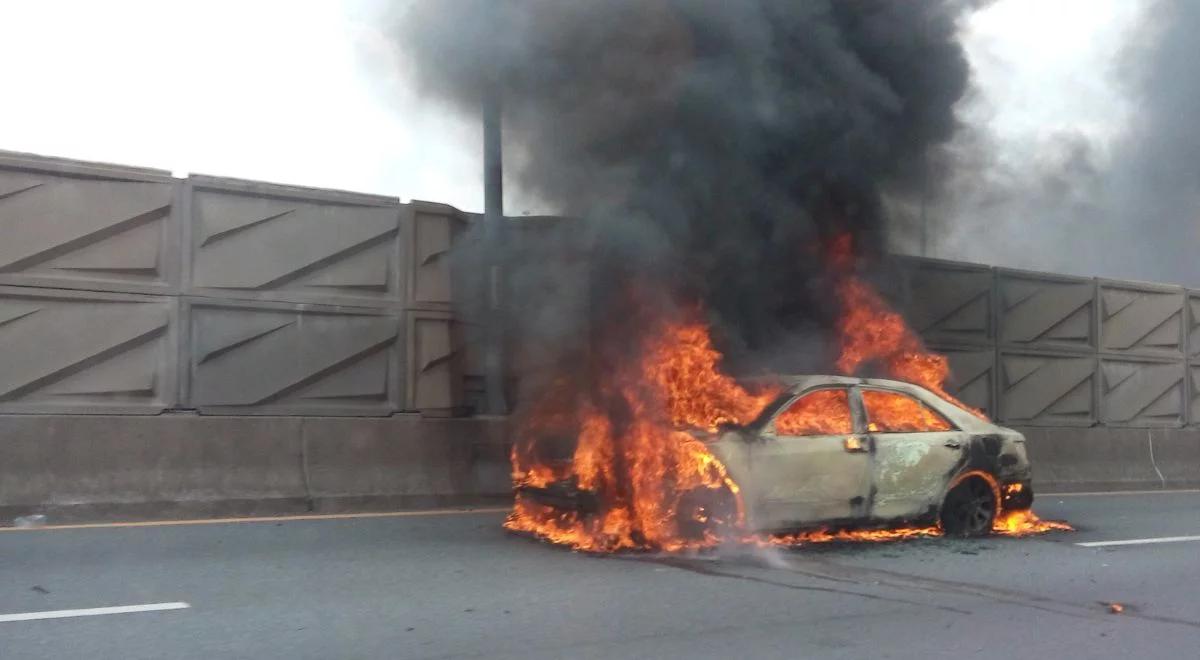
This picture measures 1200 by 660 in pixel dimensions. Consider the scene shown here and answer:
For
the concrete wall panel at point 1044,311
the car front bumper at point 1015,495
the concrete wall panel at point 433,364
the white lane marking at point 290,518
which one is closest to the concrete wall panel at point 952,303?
the concrete wall panel at point 1044,311

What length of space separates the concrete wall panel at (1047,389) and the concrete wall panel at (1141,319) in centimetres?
68

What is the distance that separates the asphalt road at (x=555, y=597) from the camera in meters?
6.00

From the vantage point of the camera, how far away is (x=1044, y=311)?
16641 mm

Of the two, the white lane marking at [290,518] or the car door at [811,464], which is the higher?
the car door at [811,464]

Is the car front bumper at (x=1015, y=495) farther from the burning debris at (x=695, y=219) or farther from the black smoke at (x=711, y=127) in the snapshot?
the black smoke at (x=711, y=127)

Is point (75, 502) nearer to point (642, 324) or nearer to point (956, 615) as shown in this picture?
point (642, 324)

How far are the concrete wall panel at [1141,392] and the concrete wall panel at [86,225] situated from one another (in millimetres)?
12559

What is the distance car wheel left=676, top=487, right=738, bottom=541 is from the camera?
8523mm

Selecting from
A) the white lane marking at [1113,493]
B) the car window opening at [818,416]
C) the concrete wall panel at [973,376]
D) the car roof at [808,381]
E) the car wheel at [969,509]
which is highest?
the concrete wall panel at [973,376]

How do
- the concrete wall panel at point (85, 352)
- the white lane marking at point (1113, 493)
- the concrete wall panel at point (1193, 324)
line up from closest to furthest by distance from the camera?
the concrete wall panel at point (85, 352) < the white lane marking at point (1113, 493) < the concrete wall panel at point (1193, 324)

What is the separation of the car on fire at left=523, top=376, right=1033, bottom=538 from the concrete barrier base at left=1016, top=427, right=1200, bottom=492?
19.1 feet

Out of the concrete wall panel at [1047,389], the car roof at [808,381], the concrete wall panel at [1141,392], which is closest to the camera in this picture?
the car roof at [808,381]

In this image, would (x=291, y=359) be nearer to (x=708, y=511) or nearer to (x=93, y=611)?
(x=708, y=511)

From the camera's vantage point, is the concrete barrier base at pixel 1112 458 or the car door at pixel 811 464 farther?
the concrete barrier base at pixel 1112 458
